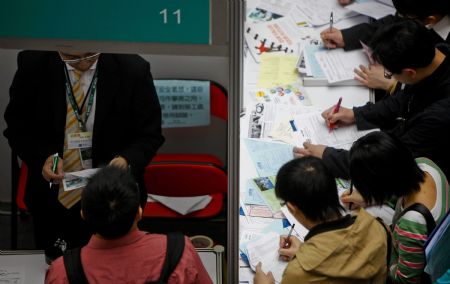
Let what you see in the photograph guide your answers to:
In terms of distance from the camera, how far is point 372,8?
9.60ft

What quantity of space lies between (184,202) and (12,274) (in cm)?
104

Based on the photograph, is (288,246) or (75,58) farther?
(75,58)

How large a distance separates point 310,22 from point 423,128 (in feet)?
3.65

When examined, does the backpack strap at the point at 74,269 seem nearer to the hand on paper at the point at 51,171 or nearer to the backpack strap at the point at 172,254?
the backpack strap at the point at 172,254

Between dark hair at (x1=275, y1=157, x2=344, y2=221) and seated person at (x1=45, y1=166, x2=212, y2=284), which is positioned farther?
dark hair at (x1=275, y1=157, x2=344, y2=221)

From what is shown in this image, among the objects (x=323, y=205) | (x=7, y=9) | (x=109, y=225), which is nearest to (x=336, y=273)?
(x=323, y=205)

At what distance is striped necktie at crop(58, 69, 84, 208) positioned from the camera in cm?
211

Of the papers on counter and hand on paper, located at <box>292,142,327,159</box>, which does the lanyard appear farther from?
hand on paper, located at <box>292,142,327,159</box>

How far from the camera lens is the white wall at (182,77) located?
303cm

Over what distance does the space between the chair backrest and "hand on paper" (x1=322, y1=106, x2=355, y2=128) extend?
0.57 meters

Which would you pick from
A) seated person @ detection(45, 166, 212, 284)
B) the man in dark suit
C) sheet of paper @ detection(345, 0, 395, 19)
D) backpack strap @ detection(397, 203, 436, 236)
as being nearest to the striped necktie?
the man in dark suit

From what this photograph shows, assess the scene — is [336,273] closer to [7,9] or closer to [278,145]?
[278,145]

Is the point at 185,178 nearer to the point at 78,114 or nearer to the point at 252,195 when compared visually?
the point at 252,195

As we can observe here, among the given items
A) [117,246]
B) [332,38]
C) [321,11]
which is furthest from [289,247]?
[321,11]
